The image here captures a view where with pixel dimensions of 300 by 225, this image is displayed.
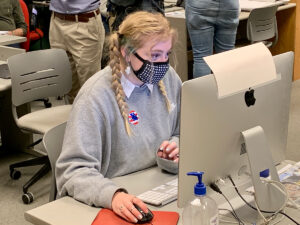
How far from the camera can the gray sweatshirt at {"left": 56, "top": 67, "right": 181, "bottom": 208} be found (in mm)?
1647

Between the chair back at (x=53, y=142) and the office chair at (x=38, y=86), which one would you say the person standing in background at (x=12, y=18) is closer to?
the office chair at (x=38, y=86)

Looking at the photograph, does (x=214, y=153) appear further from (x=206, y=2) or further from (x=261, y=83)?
(x=206, y=2)

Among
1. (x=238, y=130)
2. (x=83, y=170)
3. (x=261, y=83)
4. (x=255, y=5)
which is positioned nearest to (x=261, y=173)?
(x=238, y=130)

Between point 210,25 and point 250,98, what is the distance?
2.29 meters

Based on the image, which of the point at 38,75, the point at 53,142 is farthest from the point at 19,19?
the point at 53,142

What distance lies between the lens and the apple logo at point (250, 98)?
1.43 metres

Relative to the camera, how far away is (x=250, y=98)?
4.74 feet

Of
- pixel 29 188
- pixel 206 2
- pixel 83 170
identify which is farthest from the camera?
pixel 206 2

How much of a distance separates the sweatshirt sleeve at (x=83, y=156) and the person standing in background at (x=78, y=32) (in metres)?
2.02

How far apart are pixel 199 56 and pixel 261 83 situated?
7.90 feet

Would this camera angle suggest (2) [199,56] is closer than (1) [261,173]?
No

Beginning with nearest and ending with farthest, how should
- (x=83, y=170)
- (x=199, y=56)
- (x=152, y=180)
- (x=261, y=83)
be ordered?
(x=261, y=83)
(x=83, y=170)
(x=152, y=180)
(x=199, y=56)

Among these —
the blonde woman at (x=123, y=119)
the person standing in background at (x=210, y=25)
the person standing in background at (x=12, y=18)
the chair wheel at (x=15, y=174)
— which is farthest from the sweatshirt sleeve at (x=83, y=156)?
the person standing in background at (x=12, y=18)

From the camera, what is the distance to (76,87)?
3820 millimetres
